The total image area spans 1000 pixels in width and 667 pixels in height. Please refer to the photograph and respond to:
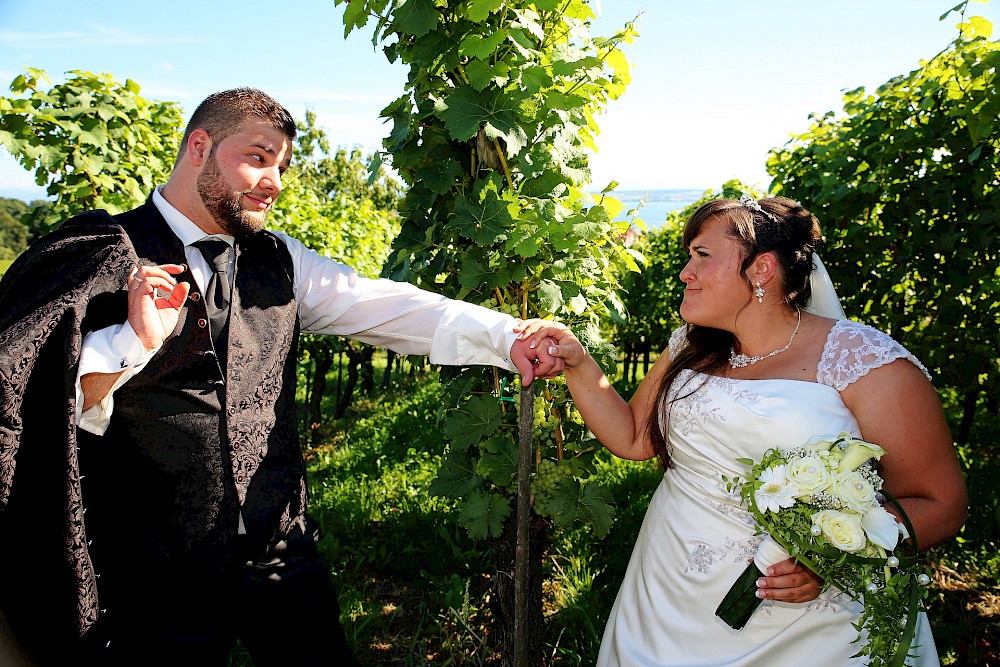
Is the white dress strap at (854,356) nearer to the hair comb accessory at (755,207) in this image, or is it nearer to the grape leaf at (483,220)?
the hair comb accessory at (755,207)

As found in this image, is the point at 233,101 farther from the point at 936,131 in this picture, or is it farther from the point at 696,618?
the point at 936,131

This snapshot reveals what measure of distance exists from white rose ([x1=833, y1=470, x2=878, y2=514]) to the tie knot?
1.76m

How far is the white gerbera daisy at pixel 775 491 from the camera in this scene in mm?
1572

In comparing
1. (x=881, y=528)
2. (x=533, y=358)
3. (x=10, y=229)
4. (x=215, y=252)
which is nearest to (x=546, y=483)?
(x=533, y=358)

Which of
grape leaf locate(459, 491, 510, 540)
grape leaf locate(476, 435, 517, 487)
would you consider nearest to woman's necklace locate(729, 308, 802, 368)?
grape leaf locate(476, 435, 517, 487)

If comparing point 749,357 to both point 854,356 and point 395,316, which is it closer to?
point 854,356

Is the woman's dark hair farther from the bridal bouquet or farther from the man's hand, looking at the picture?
the bridal bouquet

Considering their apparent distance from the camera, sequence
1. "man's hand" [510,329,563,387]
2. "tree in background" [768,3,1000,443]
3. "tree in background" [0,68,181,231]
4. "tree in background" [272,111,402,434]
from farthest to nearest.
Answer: "tree in background" [272,111,402,434], "tree in background" [0,68,181,231], "tree in background" [768,3,1000,443], "man's hand" [510,329,563,387]

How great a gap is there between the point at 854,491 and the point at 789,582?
12.7 inches

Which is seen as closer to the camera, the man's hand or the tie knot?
the tie knot

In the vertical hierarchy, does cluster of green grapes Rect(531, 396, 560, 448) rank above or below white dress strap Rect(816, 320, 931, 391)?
below

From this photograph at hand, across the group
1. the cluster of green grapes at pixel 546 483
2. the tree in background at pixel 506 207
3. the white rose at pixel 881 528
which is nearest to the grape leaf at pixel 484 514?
the tree in background at pixel 506 207

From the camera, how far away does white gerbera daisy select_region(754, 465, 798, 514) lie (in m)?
1.57

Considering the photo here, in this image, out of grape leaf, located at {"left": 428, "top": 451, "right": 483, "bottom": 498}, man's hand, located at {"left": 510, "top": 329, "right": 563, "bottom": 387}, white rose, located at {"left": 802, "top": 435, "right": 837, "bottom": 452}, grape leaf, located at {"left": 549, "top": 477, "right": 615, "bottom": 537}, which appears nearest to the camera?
white rose, located at {"left": 802, "top": 435, "right": 837, "bottom": 452}
